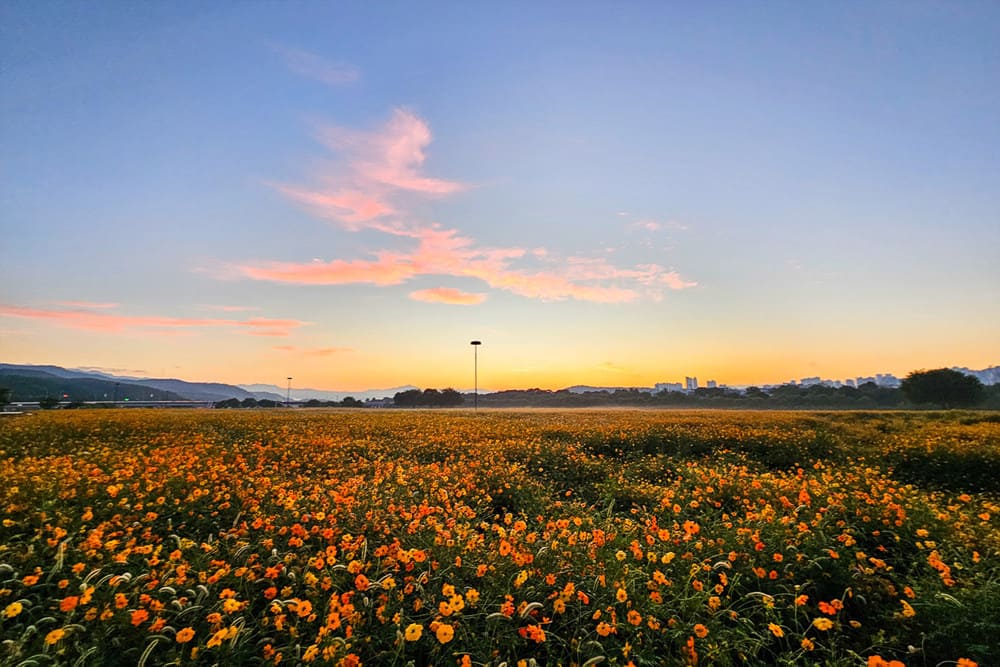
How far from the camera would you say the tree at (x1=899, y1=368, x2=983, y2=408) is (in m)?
63.2

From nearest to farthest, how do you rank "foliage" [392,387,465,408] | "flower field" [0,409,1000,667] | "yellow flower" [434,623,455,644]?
"yellow flower" [434,623,455,644] < "flower field" [0,409,1000,667] < "foliage" [392,387,465,408]

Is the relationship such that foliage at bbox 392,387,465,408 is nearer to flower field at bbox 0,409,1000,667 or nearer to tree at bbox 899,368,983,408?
tree at bbox 899,368,983,408

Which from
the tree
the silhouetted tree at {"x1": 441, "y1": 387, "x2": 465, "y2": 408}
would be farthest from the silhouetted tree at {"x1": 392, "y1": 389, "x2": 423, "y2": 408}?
the tree

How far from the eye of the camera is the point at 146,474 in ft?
20.8

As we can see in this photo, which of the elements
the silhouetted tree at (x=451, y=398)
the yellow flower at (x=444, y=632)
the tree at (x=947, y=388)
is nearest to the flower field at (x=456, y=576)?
the yellow flower at (x=444, y=632)

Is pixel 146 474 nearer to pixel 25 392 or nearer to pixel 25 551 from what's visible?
pixel 25 551

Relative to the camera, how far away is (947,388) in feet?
208

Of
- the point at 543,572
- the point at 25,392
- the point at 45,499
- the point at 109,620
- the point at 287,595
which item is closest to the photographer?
the point at 109,620

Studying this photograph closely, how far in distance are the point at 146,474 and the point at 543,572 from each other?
5.57 meters

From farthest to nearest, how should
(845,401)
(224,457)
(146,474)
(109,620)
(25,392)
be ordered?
(25,392), (845,401), (224,457), (146,474), (109,620)

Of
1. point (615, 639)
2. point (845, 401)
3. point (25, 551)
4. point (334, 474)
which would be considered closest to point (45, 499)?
point (25, 551)

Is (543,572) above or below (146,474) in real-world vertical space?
below

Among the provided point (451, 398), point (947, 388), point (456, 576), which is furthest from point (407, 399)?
point (456, 576)

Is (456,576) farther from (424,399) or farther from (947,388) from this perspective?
(424,399)
